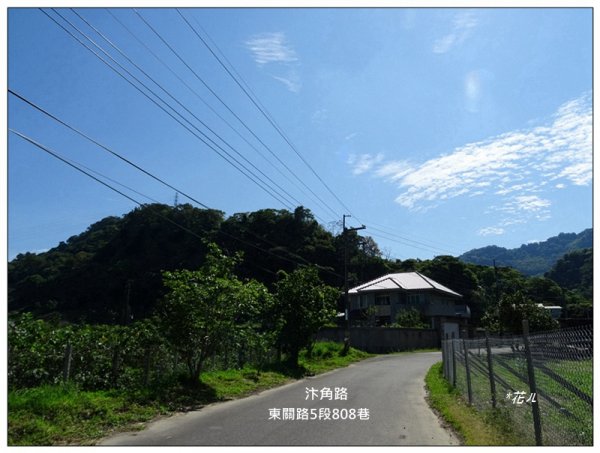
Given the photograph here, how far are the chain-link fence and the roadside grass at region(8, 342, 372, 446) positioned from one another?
6234 mm

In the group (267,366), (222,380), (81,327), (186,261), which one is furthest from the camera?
(186,261)

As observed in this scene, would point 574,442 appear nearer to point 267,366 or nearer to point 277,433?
point 277,433

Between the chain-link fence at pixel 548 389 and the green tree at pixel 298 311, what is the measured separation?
11.9 meters

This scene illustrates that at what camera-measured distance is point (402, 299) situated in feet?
162

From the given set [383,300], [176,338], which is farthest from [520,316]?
[176,338]

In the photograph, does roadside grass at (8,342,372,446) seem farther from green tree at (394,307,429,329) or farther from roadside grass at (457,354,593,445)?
green tree at (394,307,429,329)

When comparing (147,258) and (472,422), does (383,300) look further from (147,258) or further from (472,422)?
(472,422)

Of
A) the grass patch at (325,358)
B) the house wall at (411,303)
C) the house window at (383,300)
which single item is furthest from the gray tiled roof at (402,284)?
the grass patch at (325,358)

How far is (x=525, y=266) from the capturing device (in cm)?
19650

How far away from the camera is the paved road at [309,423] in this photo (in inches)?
293

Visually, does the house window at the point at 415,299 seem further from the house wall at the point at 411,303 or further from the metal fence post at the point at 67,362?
the metal fence post at the point at 67,362

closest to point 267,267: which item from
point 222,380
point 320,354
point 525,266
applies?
point 320,354

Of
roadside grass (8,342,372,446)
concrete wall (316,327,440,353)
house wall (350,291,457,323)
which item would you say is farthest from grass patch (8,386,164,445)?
house wall (350,291,457,323)

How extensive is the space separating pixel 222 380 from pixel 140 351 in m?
3.20
